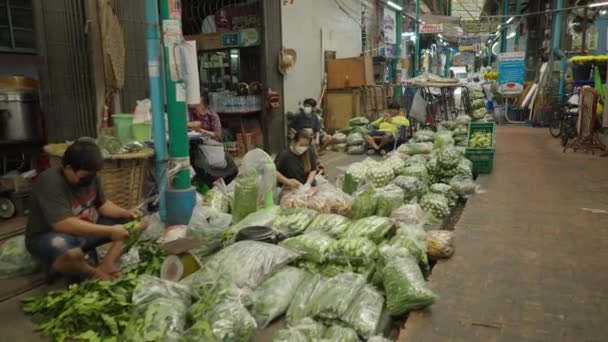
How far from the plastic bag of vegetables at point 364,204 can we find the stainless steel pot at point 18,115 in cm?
389

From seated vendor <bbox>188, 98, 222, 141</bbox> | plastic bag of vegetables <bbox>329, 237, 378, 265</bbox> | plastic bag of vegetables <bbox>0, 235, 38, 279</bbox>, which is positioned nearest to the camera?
plastic bag of vegetables <bbox>329, 237, 378, 265</bbox>

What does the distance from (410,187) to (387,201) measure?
2.90 feet

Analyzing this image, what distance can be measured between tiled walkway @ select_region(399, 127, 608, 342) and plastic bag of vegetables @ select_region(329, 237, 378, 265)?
0.54m

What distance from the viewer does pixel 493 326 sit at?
2994 mm

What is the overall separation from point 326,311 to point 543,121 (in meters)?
15.1

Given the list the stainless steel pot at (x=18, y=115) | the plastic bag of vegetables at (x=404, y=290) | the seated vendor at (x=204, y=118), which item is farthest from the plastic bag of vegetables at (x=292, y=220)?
the stainless steel pot at (x=18, y=115)

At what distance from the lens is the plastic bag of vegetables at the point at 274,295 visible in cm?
306

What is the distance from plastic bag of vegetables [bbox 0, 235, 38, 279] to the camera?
379 centimetres

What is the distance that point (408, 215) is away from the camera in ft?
16.1

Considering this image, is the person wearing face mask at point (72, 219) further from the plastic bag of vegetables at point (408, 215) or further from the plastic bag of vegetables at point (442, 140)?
the plastic bag of vegetables at point (442, 140)

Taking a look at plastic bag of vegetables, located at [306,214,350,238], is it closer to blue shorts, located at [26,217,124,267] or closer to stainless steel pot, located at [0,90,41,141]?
blue shorts, located at [26,217,124,267]

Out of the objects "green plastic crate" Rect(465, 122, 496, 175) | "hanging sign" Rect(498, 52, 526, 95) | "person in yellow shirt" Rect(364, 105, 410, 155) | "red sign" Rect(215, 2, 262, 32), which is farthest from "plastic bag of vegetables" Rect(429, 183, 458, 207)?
"hanging sign" Rect(498, 52, 526, 95)

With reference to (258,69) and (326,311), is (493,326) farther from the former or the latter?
(258,69)

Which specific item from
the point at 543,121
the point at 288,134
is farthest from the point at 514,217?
the point at 543,121
